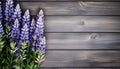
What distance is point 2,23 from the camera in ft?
6.86

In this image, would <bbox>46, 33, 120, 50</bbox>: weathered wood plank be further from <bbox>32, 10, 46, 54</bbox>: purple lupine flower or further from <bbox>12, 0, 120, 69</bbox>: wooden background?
<bbox>32, 10, 46, 54</bbox>: purple lupine flower

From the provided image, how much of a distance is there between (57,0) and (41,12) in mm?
172

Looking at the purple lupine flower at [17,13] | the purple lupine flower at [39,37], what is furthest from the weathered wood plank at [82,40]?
the purple lupine flower at [17,13]

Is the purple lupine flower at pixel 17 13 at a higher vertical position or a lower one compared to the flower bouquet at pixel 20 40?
higher

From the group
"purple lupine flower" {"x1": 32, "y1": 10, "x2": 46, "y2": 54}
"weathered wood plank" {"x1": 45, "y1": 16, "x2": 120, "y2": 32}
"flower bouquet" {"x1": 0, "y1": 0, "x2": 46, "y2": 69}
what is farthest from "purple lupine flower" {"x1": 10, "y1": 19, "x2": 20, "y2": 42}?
"weathered wood plank" {"x1": 45, "y1": 16, "x2": 120, "y2": 32}

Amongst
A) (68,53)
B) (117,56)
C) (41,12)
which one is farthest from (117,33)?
(41,12)

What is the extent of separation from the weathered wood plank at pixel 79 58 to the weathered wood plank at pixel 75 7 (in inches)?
12.4

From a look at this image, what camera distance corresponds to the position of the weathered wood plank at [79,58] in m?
2.20

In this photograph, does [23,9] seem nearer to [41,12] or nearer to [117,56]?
[41,12]

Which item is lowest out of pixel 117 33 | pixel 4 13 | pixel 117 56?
pixel 117 56

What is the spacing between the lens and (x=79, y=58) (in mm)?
2205

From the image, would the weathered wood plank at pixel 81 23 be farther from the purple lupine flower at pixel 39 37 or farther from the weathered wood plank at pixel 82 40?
the purple lupine flower at pixel 39 37

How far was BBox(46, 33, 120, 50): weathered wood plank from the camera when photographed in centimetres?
217

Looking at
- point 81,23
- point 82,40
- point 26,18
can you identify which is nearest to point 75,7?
point 81,23
